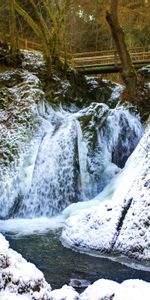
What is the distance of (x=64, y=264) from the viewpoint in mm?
6270

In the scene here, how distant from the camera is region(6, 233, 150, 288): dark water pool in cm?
577

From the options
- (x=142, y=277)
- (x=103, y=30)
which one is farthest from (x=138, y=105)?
(x=103, y=30)

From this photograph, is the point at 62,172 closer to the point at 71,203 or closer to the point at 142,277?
the point at 71,203

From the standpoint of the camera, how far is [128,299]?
2996 mm

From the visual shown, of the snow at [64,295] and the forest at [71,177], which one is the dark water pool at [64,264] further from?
the snow at [64,295]

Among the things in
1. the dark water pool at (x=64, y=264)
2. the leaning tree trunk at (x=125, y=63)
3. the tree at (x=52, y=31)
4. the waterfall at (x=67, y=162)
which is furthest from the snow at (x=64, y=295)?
the tree at (x=52, y=31)

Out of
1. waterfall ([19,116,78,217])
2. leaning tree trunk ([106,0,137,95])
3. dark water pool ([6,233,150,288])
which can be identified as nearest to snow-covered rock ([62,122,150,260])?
dark water pool ([6,233,150,288])

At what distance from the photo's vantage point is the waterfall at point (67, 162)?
9.59 m

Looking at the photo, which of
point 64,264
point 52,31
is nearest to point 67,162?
point 64,264

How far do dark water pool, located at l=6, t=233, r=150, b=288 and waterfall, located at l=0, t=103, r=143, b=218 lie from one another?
2141 millimetres

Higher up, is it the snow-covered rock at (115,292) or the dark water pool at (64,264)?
the snow-covered rock at (115,292)

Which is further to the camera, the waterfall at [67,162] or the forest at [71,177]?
the waterfall at [67,162]

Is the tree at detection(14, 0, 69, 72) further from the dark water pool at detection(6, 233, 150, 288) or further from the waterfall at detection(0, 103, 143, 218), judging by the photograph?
the dark water pool at detection(6, 233, 150, 288)

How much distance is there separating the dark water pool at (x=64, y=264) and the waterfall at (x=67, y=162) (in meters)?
2.14
